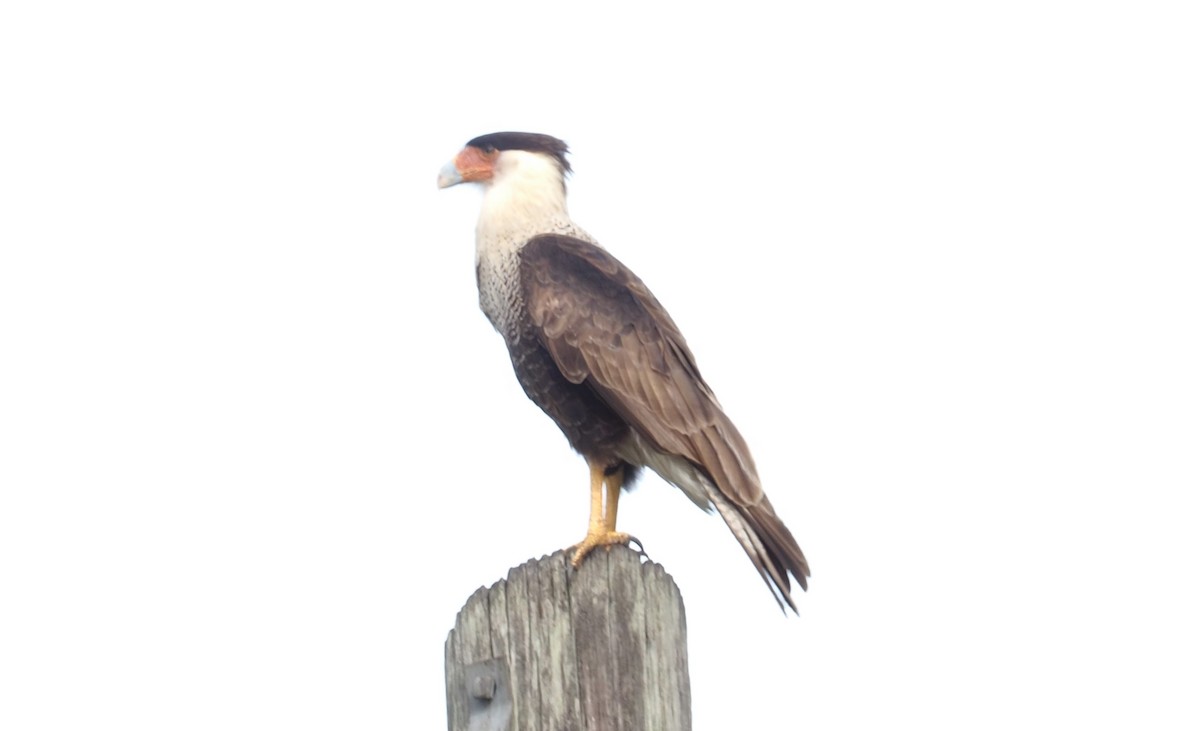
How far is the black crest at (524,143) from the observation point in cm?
688

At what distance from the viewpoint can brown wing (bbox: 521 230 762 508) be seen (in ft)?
18.5

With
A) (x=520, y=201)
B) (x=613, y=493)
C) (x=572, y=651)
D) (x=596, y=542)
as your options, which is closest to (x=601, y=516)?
(x=613, y=493)

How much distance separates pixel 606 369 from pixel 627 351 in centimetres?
11

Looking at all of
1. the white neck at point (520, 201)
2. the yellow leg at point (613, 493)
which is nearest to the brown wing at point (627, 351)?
the white neck at point (520, 201)

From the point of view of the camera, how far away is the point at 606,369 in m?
5.89

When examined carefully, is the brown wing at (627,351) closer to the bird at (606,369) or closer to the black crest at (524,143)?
the bird at (606,369)

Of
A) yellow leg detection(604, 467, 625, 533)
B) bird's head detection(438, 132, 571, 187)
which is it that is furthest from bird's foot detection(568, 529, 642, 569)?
bird's head detection(438, 132, 571, 187)

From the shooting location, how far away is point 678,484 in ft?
19.1

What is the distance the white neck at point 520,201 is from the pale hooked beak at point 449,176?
0.48 feet

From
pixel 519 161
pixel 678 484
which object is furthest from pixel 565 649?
pixel 519 161

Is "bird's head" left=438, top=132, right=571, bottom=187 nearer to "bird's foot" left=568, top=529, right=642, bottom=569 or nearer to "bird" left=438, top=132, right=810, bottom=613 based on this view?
"bird" left=438, top=132, right=810, bottom=613

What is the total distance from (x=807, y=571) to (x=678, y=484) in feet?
2.88

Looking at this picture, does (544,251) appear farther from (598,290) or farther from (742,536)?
(742,536)

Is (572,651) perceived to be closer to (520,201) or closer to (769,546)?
(769,546)
